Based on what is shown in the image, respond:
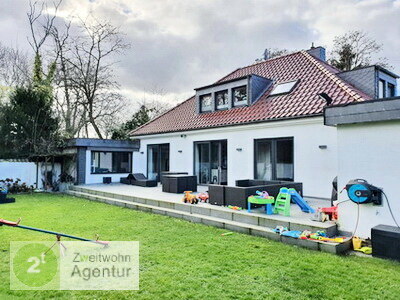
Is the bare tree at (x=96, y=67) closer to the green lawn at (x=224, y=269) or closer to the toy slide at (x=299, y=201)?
the green lawn at (x=224, y=269)

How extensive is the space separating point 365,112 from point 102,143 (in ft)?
44.2

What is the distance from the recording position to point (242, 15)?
1275 centimetres

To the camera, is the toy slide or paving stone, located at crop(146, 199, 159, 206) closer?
the toy slide

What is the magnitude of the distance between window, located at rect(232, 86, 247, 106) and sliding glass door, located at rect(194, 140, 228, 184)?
2.20 m

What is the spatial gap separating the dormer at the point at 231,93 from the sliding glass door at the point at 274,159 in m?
2.59

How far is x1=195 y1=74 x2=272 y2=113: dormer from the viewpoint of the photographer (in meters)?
12.7

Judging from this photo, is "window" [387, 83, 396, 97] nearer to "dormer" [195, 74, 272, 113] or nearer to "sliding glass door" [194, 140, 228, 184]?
"dormer" [195, 74, 272, 113]

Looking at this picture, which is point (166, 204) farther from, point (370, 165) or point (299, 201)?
point (370, 165)

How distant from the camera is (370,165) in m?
5.29

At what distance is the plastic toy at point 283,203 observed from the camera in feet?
→ 21.6

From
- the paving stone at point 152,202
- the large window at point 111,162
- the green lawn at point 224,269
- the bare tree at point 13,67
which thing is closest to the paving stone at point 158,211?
the paving stone at point 152,202

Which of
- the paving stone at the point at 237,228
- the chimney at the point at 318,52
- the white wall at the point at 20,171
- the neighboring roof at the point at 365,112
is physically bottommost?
the paving stone at the point at 237,228

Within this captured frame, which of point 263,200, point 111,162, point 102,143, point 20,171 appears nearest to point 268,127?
point 263,200

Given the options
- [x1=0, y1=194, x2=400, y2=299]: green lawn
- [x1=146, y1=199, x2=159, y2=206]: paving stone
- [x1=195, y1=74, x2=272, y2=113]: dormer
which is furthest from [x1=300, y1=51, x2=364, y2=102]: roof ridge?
[x1=146, y1=199, x2=159, y2=206]: paving stone
